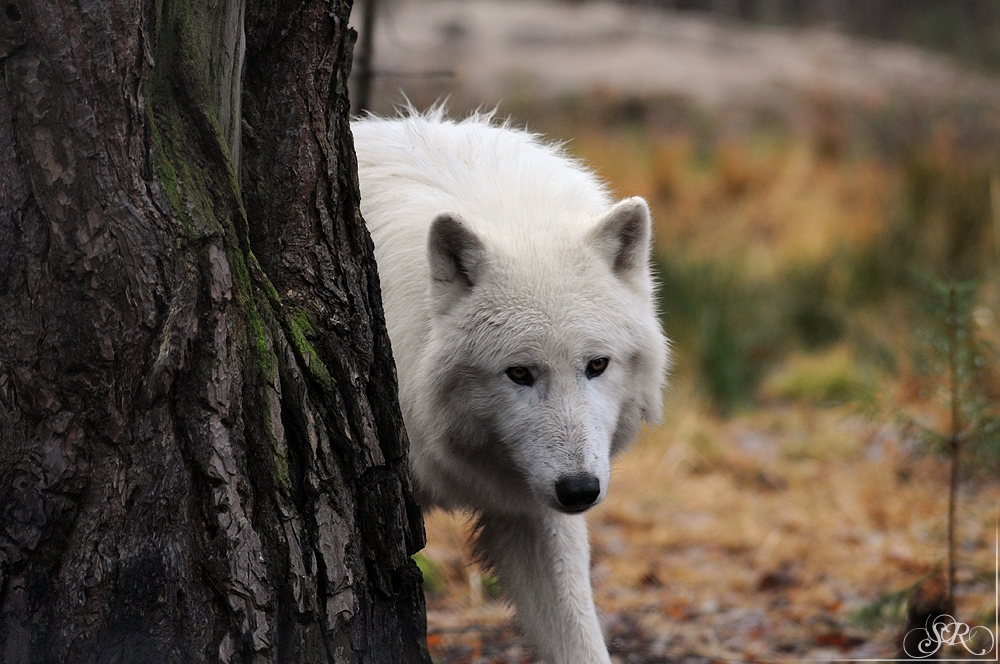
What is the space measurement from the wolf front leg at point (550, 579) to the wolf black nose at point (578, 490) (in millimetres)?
524

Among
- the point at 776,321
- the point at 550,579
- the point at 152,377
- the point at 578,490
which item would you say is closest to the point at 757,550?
the point at 550,579

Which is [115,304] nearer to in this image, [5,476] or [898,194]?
[5,476]

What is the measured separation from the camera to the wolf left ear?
3035 mm

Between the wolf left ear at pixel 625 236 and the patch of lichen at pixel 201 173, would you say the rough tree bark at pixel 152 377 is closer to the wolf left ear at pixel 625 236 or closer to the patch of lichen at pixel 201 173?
the patch of lichen at pixel 201 173

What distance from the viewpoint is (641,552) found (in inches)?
232

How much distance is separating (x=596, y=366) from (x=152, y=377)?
1435mm

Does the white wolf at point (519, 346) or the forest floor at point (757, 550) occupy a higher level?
the white wolf at point (519, 346)

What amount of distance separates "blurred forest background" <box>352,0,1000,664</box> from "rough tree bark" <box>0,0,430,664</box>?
203 cm

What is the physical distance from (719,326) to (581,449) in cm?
624

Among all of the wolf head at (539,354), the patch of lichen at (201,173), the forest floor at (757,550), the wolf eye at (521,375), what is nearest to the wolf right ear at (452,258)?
the wolf head at (539,354)

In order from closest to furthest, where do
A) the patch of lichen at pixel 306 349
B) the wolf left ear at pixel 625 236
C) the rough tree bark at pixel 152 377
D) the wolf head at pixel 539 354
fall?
1. the rough tree bark at pixel 152 377
2. the patch of lichen at pixel 306 349
3. the wolf head at pixel 539 354
4. the wolf left ear at pixel 625 236

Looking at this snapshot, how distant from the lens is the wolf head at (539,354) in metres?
2.81

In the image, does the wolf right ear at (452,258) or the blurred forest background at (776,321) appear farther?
the blurred forest background at (776,321)

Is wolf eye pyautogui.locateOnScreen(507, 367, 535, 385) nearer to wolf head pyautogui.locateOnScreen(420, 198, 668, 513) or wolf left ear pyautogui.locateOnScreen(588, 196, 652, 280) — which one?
wolf head pyautogui.locateOnScreen(420, 198, 668, 513)
